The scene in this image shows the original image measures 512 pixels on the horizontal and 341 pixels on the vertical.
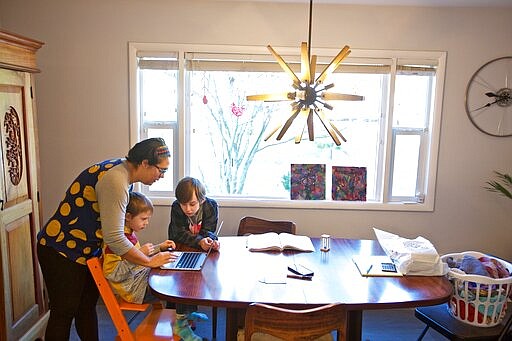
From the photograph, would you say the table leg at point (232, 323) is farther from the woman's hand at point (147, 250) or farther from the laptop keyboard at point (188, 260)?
the woman's hand at point (147, 250)

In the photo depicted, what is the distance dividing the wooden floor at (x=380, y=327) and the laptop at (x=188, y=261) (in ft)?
2.72

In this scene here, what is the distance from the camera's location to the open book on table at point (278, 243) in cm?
244

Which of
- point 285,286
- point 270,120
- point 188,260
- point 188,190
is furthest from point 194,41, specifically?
point 285,286

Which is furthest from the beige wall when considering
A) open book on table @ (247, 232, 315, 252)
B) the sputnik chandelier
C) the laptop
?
the sputnik chandelier

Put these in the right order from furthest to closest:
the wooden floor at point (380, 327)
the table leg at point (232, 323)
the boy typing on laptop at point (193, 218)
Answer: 1. the wooden floor at point (380, 327)
2. the boy typing on laptop at point (193, 218)
3. the table leg at point (232, 323)

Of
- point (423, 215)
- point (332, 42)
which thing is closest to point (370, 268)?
point (423, 215)

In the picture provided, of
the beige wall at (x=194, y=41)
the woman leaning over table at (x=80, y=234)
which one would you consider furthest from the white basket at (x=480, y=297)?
the woman leaning over table at (x=80, y=234)

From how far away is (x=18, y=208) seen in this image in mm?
2459

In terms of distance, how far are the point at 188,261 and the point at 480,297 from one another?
1.50 m

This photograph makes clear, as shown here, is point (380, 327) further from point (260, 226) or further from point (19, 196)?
point (19, 196)

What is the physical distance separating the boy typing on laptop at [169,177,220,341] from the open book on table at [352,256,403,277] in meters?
0.79

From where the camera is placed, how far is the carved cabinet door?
2334 mm

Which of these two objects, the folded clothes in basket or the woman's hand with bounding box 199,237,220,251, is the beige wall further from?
the folded clothes in basket

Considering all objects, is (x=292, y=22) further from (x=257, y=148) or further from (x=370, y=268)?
(x=370, y=268)
